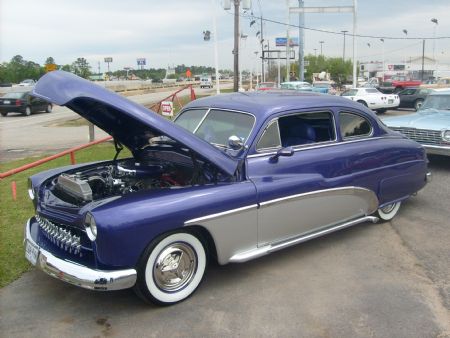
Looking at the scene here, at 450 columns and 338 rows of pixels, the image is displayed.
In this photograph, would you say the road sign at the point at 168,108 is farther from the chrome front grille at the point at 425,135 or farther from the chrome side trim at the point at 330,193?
the chrome side trim at the point at 330,193

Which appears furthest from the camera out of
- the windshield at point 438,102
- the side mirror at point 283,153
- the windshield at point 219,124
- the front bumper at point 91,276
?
the windshield at point 438,102

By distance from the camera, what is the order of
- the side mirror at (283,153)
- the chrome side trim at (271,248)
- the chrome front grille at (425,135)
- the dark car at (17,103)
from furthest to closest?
the dark car at (17,103) < the chrome front grille at (425,135) < the side mirror at (283,153) < the chrome side trim at (271,248)

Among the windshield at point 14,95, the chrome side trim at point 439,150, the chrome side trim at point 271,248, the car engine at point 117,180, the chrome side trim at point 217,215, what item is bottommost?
the chrome side trim at point 271,248

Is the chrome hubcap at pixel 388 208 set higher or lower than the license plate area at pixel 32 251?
lower

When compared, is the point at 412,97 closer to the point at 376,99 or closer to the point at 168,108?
the point at 376,99

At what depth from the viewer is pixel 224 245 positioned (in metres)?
3.79

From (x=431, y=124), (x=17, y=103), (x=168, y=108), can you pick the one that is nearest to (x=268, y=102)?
(x=431, y=124)

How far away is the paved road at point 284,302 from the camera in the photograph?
10.9ft

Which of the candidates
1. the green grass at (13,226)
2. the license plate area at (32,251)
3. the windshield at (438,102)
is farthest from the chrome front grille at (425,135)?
the license plate area at (32,251)

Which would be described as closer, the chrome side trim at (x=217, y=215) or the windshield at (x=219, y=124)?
the chrome side trim at (x=217, y=215)

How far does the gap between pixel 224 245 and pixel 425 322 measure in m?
1.66

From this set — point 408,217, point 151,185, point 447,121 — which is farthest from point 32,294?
point 447,121

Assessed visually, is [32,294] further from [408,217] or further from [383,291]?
[408,217]

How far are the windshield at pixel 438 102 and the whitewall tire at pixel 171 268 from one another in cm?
764
